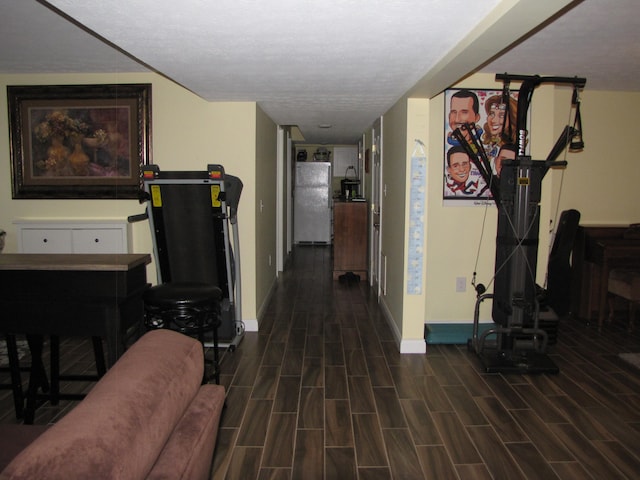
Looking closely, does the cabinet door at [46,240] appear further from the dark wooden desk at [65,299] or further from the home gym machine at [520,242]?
the home gym machine at [520,242]

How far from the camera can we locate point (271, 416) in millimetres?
2754

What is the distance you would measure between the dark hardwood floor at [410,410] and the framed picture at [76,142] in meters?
1.42

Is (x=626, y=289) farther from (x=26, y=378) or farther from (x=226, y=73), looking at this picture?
(x=26, y=378)

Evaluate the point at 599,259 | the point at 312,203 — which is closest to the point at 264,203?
the point at 599,259

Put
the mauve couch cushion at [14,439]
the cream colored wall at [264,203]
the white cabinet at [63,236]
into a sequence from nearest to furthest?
the mauve couch cushion at [14,439] < the white cabinet at [63,236] < the cream colored wall at [264,203]

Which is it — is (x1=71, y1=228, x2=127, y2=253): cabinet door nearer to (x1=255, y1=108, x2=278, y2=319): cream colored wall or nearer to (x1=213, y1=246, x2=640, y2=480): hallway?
(x1=255, y1=108, x2=278, y2=319): cream colored wall

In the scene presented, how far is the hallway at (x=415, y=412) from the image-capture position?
228 cm

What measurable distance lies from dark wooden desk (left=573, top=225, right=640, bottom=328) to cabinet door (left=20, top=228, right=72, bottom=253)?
15.6 feet

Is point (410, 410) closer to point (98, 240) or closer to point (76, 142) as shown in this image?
point (98, 240)

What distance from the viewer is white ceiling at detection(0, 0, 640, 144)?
196 cm

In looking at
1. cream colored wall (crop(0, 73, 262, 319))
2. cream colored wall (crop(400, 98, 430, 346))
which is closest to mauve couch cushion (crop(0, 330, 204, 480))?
cream colored wall (crop(400, 98, 430, 346))

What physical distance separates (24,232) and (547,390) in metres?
4.30

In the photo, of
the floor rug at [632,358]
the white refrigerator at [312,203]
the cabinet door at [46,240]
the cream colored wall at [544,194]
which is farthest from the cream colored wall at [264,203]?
the white refrigerator at [312,203]

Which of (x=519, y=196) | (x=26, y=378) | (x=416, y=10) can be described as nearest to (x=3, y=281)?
(x=26, y=378)
